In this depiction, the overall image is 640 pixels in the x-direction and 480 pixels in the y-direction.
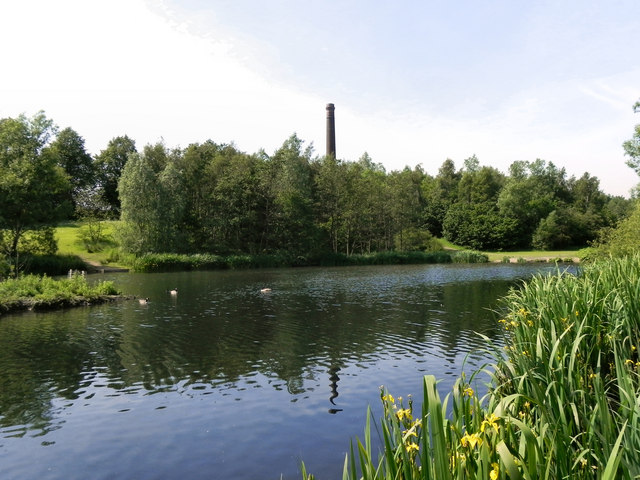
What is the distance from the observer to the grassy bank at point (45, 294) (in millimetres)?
24984

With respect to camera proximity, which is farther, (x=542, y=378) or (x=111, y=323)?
(x=111, y=323)

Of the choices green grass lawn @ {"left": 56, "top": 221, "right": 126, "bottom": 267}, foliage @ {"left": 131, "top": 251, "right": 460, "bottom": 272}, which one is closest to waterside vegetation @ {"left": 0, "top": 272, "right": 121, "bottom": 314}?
foliage @ {"left": 131, "top": 251, "right": 460, "bottom": 272}

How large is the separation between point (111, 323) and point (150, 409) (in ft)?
39.3

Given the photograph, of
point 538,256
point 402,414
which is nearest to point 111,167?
point 538,256

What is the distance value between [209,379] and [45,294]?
1697 centimetres

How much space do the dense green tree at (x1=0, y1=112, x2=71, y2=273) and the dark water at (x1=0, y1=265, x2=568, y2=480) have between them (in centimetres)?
1689

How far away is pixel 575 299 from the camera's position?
8.95 m

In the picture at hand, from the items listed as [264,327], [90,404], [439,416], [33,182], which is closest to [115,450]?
[90,404]

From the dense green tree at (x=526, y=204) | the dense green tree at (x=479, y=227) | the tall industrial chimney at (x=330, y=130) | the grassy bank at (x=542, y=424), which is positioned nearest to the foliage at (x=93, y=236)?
the tall industrial chimney at (x=330, y=130)

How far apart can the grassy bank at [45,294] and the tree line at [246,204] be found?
43.9 feet

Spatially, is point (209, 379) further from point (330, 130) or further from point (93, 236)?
point (330, 130)

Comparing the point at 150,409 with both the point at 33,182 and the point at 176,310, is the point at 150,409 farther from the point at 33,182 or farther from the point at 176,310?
the point at 33,182

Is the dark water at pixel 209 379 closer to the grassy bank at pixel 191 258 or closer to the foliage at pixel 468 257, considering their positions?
the grassy bank at pixel 191 258

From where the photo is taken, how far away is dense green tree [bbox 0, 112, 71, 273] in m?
37.2
